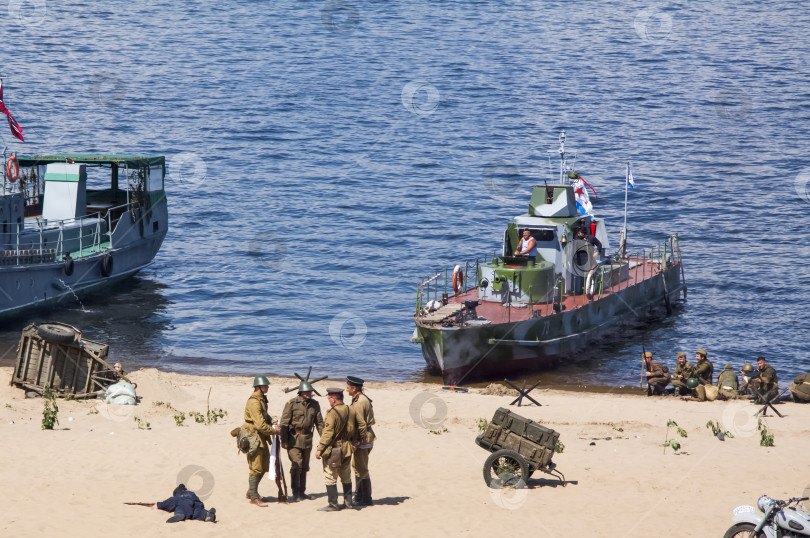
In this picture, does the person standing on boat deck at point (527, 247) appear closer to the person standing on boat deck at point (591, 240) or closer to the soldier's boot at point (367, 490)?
the person standing on boat deck at point (591, 240)

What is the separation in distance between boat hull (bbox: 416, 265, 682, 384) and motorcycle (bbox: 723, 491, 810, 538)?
46.4 feet

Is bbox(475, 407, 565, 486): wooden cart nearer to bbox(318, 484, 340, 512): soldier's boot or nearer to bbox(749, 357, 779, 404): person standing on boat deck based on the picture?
bbox(318, 484, 340, 512): soldier's boot

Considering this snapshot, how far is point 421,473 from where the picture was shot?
18484mm

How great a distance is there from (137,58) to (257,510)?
72.1 metres

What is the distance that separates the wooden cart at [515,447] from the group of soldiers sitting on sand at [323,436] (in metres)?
2.36

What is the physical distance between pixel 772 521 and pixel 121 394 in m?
14.5

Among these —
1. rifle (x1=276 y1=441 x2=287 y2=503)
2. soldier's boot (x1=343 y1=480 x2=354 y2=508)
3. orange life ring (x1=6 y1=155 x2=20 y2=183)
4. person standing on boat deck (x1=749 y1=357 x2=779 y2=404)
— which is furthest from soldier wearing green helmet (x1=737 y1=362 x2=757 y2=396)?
orange life ring (x1=6 y1=155 x2=20 y2=183)

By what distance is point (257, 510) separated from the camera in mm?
16375

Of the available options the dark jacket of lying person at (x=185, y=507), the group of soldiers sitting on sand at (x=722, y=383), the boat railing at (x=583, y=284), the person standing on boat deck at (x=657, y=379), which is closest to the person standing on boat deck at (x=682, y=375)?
the group of soldiers sitting on sand at (x=722, y=383)

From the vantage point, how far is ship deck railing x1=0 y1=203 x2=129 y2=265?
1400 inches

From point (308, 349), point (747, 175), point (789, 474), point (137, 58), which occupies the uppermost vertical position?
point (137, 58)

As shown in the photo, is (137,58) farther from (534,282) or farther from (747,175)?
(534,282)

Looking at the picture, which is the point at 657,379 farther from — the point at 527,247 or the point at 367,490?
the point at 367,490

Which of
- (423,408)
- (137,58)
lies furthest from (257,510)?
(137,58)
